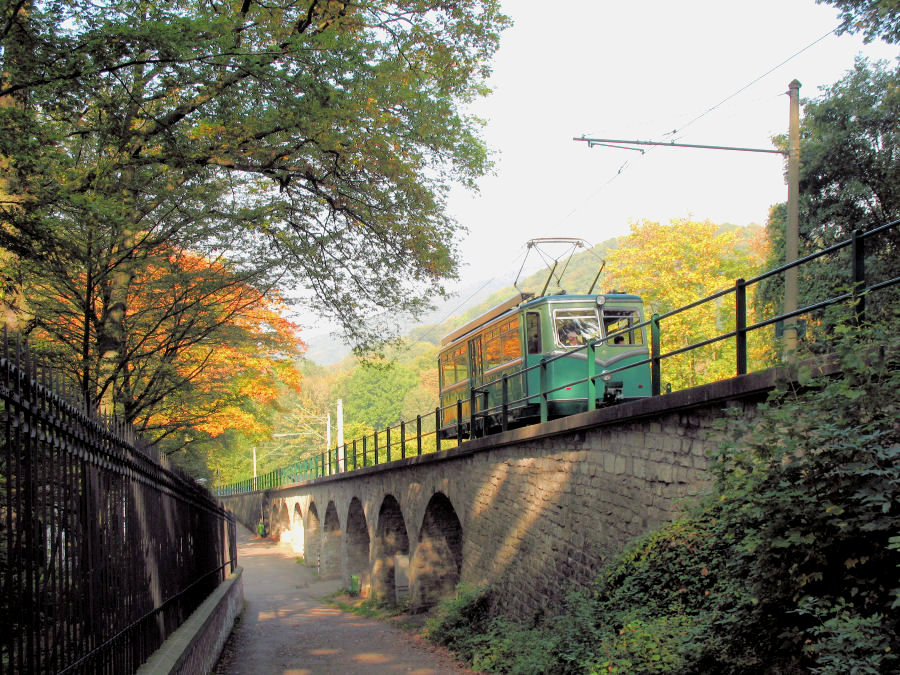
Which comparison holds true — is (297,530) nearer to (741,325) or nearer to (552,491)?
(552,491)

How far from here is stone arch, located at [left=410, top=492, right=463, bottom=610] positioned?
18.1m

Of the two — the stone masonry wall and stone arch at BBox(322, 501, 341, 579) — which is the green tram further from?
stone arch at BBox(322, 501, 341, 579)

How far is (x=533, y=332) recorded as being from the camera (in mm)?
15039

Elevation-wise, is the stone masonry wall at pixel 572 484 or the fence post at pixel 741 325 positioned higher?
the fence post at pixel 741 325

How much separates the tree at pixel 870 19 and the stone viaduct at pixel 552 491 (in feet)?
34.3

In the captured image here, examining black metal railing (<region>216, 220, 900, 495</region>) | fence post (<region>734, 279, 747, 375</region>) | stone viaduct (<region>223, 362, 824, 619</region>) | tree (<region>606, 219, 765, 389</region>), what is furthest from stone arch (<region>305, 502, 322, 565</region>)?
fence post (<region>734, 279, 747, 375</region>)

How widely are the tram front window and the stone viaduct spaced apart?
9.29 feet

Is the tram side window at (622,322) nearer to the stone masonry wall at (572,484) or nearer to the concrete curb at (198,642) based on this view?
the stone masonry wall at (572,484)

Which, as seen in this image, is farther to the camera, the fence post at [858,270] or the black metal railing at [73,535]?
the fence post at [858,270]

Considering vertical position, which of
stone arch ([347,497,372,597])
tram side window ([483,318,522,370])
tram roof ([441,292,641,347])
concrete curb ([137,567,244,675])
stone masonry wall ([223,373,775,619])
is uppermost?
tram roof ([441,292,641,347])

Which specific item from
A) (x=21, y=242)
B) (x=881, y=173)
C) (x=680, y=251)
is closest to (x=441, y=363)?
(x=881, y=173)

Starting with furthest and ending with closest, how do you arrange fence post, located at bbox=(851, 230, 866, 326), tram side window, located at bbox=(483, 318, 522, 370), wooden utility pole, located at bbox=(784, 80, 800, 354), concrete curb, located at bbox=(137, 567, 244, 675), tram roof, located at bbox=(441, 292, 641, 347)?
tram side window, located at bbox=(483, 318, 522, 370), tram roof, located at bbox=(441, 292, 641, 347), wooden utility pole, located at bbox=(784, 80, 800, 354), concrete curb, located at bbox=(137, 567, 244, 675), fence post, located at bbox=(851, 230, 866, 326)

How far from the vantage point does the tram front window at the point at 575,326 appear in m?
14.9

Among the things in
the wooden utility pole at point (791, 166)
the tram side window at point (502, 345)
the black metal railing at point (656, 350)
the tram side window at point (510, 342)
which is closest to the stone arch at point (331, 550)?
the black metal railing at point (656, 350)
